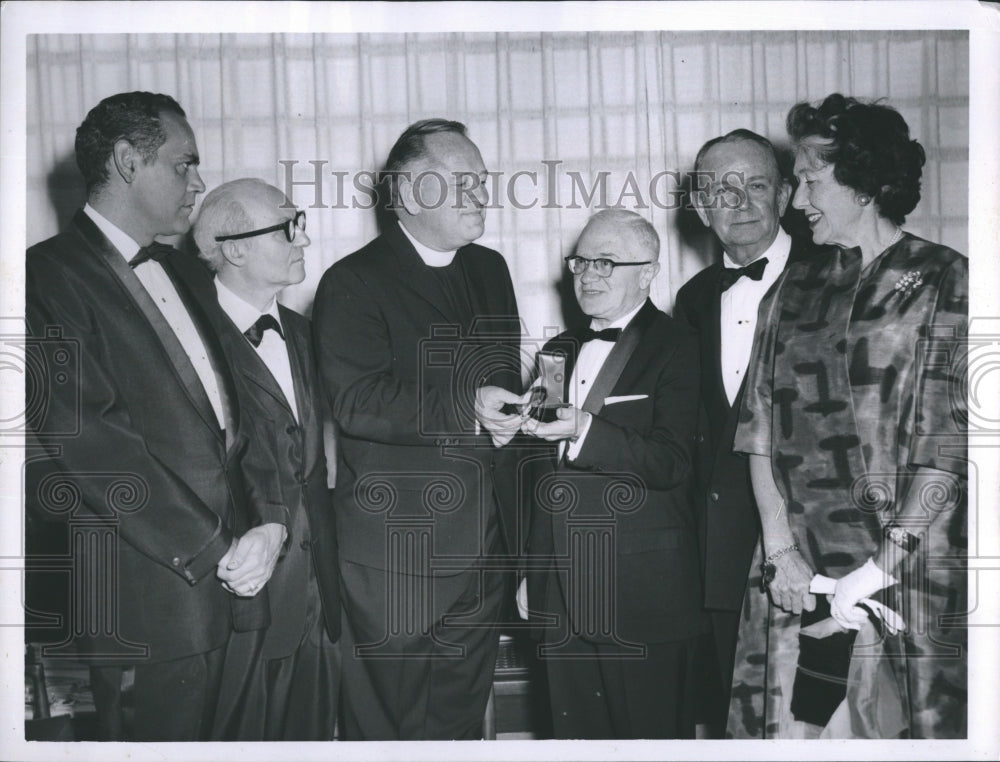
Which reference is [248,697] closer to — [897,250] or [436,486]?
[436,486]

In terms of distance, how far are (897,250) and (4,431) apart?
Answer: 2685 millimetres

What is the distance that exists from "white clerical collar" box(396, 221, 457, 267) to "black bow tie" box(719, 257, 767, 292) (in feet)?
2.67

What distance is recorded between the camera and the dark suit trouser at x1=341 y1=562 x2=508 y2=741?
3242mm

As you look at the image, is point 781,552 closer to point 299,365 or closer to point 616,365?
point 616,365

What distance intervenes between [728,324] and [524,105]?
90 cm

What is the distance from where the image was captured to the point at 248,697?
3.23m

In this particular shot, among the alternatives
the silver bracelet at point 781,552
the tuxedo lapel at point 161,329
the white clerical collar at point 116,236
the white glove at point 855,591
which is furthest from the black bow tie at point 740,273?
the white clerical collar at point 116,236

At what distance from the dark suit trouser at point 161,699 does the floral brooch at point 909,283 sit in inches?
87.4

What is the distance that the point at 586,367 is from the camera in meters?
3.24

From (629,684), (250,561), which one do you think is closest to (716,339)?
(629,684)

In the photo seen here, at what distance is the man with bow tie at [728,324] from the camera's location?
3223 millimetres

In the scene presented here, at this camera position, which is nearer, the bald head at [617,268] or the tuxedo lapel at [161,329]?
the tuxedo lapel at [161,329]

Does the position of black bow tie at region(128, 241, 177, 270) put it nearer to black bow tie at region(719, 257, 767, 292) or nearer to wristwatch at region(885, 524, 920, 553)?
black bow tie at region(719, 257, 767, 292)

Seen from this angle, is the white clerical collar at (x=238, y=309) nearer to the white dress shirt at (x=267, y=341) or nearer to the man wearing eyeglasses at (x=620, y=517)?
the white dress shirt at (x=267, y=341)
